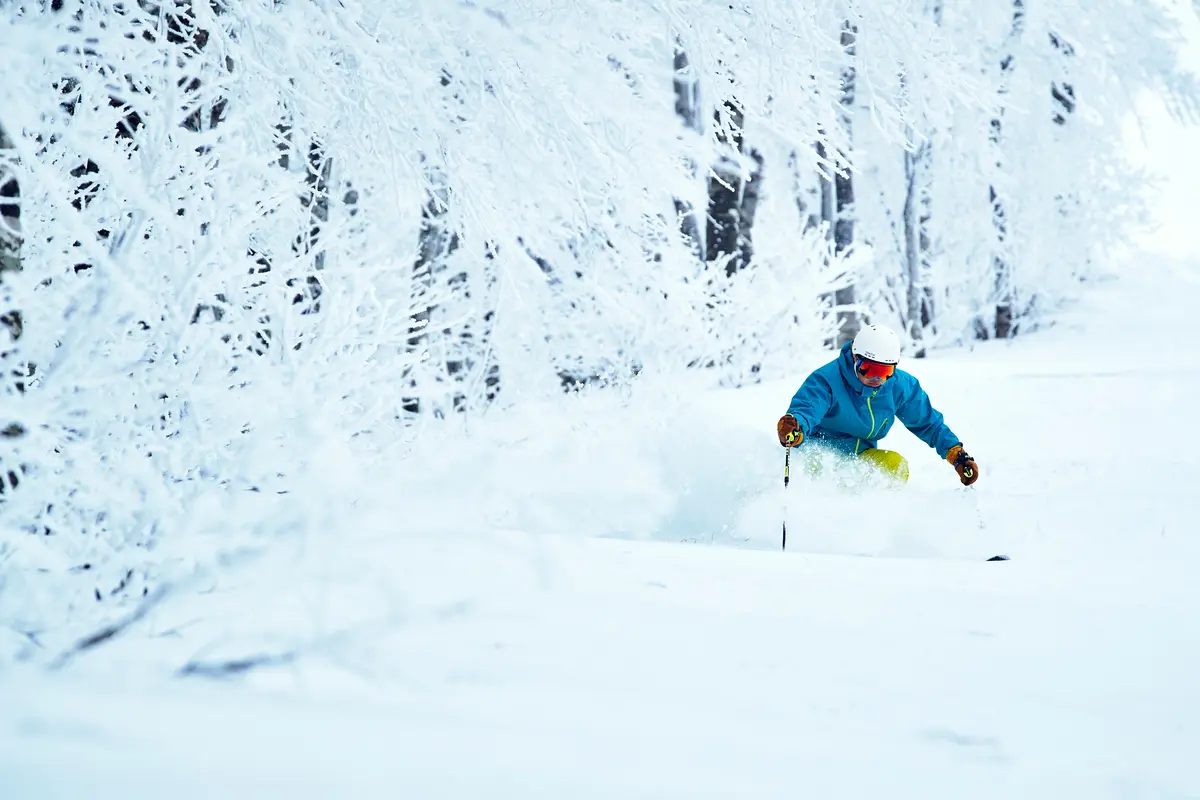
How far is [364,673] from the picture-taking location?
6.57 feet

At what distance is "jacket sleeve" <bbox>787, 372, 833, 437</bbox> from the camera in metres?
5.54

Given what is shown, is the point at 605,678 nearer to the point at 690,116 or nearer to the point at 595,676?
the point at 595,676

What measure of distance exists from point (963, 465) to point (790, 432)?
107 centimetres

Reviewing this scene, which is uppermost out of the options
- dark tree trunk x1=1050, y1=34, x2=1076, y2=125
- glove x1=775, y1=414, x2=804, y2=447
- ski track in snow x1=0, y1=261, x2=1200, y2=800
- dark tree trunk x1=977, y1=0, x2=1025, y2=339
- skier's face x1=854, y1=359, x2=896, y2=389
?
dark tree trunk x1=1050, y1=34, x2=1076, y2=125

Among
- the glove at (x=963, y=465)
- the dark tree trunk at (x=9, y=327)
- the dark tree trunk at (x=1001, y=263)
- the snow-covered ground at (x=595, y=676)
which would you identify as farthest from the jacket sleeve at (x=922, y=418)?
the dark tree trunk at (x=1001, y=263)

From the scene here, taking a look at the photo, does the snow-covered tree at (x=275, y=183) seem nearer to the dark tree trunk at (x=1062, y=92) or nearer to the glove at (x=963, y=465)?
the glove at (x=963, y=465)

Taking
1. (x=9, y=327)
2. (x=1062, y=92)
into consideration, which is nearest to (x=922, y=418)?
(x=9, y=327)

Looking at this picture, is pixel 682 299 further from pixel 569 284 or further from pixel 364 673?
pixel 364 673

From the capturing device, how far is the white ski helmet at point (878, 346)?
5426mm

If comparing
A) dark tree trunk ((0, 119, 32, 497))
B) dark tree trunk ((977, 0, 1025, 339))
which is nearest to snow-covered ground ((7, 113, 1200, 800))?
dark tree trunk ((0, 119, 32, 497))

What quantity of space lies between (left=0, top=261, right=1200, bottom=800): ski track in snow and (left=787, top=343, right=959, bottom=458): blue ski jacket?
6.17 ft

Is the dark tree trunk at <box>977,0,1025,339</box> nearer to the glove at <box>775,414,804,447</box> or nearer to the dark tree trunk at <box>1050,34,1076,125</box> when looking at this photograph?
the dark tree trunk at <box>1050,34,1076,125</box>

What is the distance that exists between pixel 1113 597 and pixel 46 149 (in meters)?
3.98

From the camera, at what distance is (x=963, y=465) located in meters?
5.58
